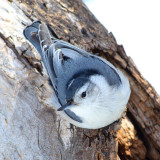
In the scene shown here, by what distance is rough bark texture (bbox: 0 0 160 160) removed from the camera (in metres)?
1.20

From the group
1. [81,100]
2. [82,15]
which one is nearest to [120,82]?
[81,100]

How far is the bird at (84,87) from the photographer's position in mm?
1271

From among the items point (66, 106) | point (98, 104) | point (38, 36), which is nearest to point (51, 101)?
point (66, 106)

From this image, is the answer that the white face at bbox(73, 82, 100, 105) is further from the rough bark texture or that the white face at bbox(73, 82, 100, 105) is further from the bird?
the rough bark texture

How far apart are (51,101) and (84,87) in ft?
0.67

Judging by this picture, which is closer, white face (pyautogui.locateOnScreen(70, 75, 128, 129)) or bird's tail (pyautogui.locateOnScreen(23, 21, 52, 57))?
white face (pyautogui.locateOnScreen(70, 75, 128, 129))

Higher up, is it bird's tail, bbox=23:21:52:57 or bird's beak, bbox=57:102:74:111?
bird's tail, bbox=23:21:52:57

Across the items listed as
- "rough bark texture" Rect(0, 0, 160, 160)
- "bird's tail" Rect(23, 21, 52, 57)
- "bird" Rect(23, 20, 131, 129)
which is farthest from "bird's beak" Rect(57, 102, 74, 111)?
"bird's tail" Rect(23, 21, 52, 57)

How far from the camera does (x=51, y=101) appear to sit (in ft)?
4.39

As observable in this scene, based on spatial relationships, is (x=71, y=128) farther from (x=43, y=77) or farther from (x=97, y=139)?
(x=43, y=77)

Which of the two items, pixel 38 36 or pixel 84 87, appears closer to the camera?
pixel 84 87

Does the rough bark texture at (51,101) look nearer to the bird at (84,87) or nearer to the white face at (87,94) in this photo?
the bird at (84,87)

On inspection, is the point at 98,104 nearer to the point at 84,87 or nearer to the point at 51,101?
the point at 84,87

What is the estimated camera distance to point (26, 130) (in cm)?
120
